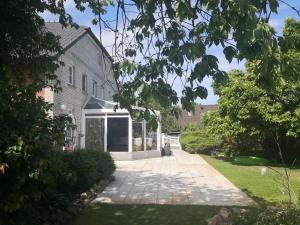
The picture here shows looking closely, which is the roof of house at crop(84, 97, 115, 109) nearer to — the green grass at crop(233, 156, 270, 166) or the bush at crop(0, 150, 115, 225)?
the green grass at crop(233, 156, 270, 166)

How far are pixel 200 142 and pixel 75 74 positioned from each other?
A: 43.8 ft

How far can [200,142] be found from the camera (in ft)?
119

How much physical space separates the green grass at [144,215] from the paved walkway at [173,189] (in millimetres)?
821

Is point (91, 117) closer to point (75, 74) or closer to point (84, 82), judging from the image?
point (84, 82)

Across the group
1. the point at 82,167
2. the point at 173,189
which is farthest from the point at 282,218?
the point at 173,189

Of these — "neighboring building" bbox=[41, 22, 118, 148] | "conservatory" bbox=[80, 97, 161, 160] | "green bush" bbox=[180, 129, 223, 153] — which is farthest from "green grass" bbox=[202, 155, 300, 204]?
"green bush" bbox=[180, 129, 223, 153]

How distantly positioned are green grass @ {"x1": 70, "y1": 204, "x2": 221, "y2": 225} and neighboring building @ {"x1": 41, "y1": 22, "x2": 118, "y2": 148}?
34.6ft

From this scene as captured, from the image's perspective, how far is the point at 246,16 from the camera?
5.61 metres

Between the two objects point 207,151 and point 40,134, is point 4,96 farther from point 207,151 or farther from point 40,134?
point 207,151

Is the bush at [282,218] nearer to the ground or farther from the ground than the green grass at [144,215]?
farther from the ground

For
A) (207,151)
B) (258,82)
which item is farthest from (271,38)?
(207,151)

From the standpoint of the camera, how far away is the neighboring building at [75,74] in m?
23.2

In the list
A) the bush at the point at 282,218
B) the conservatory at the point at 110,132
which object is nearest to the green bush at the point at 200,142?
the conservatory at the point at 110,132

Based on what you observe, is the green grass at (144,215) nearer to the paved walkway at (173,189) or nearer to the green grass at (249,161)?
the paved walkway at (173,189)
